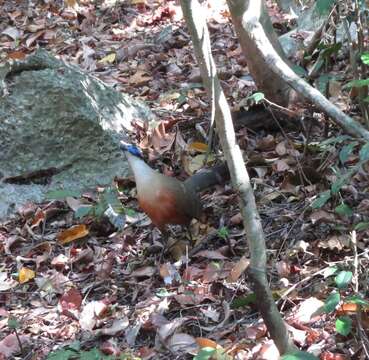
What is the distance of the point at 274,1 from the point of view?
7.82 meters

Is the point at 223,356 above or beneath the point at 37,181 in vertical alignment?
beneath

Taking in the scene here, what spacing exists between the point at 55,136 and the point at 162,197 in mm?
1573

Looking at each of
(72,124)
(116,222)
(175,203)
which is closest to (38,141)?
(72,124)

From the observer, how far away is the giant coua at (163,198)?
4500 mm

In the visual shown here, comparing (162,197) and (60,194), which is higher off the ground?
(60,194)

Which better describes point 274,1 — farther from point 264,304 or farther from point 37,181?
point 264,304

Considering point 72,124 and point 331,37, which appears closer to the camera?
point 331,37

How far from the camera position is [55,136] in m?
5.71

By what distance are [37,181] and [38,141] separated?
0.33 m

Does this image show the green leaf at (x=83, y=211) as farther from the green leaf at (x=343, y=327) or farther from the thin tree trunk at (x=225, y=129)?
the green leaf at (x=343, y=327)

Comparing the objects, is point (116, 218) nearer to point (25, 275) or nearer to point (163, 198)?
point (163, 198)

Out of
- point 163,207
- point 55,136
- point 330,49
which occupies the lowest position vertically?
point 163,207

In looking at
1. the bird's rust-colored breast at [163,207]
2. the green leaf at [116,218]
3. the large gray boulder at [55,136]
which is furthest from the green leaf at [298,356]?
the large gray boulder at [55,136]

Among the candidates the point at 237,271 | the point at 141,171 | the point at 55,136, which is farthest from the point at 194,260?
the point at 55,136
